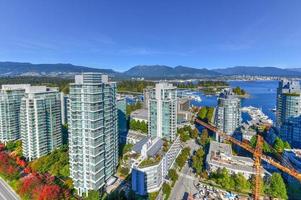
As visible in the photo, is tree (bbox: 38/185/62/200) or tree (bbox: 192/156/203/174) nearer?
tree (bbox: 38/185/62/200)

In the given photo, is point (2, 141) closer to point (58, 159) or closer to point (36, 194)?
point (58, 159)

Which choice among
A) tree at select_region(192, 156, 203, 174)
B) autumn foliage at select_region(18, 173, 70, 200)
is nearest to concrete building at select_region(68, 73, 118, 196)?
autumn foliage at select_region(18, 173, 70, 200)

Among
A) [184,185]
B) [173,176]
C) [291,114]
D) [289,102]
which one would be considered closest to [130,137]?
[173,176]

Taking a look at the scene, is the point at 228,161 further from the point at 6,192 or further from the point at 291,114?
the point at 6,192

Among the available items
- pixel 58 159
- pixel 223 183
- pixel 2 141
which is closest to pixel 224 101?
pixel 223 183

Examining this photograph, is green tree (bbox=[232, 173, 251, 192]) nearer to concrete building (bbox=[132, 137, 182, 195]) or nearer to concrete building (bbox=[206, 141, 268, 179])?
concrete building (bbox=[206, 141, 268, 179])

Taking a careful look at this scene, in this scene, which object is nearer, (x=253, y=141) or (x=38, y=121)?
(x=38, y=121)
